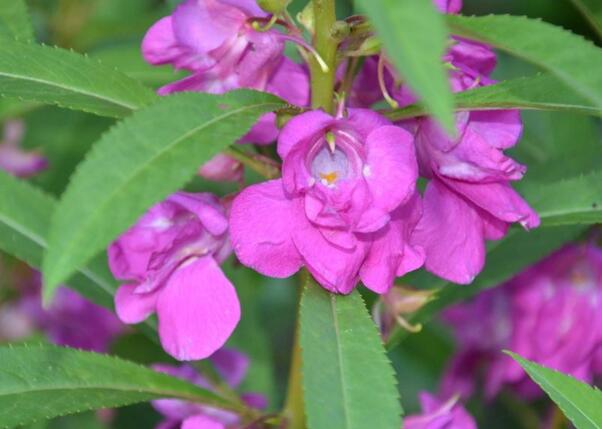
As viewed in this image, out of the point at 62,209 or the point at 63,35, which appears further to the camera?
the point at 63,35

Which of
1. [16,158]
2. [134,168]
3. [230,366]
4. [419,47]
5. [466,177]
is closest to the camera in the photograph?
[419,47]

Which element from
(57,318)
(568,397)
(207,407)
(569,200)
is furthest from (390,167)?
(57,318)

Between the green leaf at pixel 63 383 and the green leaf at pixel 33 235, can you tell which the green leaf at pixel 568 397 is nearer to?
the green leaf at pixel 63 383

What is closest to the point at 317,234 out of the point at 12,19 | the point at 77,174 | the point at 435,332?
the point at 77,174

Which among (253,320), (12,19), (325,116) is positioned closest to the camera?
(325,116)

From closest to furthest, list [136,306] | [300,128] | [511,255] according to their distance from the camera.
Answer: [300,128]
[136,306]
[511,255]

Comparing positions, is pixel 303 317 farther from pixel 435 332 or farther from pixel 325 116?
pixel 435 332

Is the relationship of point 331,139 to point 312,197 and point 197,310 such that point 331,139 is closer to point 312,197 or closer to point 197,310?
point 312,197

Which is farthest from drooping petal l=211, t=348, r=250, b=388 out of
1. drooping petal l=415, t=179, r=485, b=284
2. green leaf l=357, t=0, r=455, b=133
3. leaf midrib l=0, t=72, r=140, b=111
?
green leaf l=357, t=0, r=455, b=133
